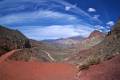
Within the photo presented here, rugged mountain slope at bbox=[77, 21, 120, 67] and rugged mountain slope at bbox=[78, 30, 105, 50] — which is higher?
rugged mountain slope at bbox=[78, 30, 105, 50]

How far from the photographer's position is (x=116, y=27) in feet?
103

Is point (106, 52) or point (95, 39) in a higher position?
point (95, 39)

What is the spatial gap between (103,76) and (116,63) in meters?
2.09

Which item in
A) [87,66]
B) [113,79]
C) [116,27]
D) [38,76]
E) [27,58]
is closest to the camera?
[113,79]

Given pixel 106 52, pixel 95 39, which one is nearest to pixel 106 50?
pixel 106 52

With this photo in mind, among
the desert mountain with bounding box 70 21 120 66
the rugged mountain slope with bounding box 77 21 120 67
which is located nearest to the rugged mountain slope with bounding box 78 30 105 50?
the desert mountain with bounding box 70 21 120 66

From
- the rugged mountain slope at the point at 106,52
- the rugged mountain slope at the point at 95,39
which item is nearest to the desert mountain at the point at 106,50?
the rugged mountain slope at the point at 106,52

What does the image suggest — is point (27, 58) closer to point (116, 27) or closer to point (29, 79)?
point (116, 27)

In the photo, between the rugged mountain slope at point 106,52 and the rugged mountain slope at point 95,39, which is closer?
the rugged mountain slope at point 106,52

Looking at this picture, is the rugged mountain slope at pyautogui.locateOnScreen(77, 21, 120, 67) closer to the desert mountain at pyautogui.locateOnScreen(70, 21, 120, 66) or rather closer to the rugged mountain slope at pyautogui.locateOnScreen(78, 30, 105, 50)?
the desert mountain at pyautogui.locateOnScreen(70, 21, 120, 66)

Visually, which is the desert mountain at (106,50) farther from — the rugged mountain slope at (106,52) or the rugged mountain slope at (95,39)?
the rugged mountain slope at (95,39)

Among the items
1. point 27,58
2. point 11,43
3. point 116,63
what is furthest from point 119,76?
point 11,43

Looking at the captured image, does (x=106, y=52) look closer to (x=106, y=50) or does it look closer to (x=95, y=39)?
(x=106, y=50)

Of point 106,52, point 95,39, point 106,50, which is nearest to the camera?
point 106,52
